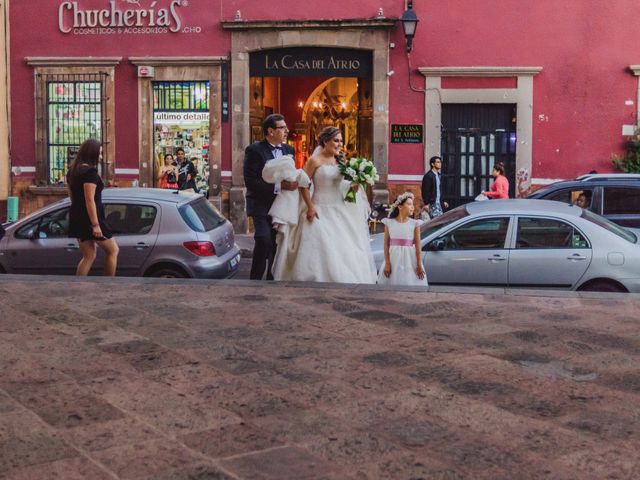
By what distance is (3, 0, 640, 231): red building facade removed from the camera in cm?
2000

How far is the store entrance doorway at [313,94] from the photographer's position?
2047 centimetres

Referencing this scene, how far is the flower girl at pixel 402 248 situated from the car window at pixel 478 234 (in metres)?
0.69

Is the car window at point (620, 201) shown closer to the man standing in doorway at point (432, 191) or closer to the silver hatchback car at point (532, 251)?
the silver hatchback car at point (532, 251)

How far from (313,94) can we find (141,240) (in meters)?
14.1

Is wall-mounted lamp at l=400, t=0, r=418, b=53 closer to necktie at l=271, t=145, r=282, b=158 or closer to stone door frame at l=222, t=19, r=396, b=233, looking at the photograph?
stone door frame at l=222, t=19, r=396, b=233

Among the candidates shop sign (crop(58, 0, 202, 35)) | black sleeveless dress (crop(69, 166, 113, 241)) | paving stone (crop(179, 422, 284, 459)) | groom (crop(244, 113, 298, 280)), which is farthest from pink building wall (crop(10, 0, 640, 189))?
paving stone (crop(179, 422, 284, 459))

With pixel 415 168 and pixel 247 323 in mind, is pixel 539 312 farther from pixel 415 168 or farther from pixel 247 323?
pixel 415 168

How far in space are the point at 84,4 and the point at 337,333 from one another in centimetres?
1609

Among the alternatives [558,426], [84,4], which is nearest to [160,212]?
[558,426]

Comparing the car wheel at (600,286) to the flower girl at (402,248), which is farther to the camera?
the car wheel at (600,286)

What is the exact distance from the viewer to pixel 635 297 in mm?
8320

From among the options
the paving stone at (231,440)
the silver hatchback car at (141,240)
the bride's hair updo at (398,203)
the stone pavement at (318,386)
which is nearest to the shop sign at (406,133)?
the silver hatchback car at (141,240)

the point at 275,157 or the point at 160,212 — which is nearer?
the point at 275,157

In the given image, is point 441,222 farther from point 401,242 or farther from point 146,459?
point 146,459
